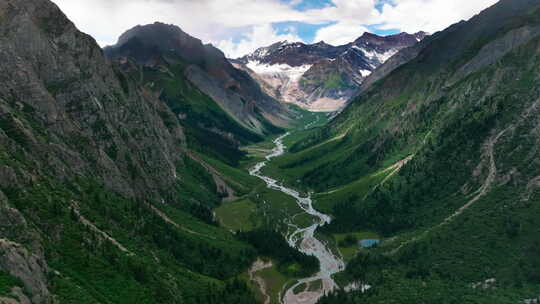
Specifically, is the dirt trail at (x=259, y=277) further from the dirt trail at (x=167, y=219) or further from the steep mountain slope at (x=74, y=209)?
the dirt trail at (x=167, y=219)

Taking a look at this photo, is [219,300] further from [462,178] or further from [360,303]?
[462,178]

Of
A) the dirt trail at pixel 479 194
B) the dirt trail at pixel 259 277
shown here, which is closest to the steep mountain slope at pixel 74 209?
the dirt trail at pixel 259 277

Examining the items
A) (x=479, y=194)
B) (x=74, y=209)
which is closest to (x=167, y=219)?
(x=74, y=209)

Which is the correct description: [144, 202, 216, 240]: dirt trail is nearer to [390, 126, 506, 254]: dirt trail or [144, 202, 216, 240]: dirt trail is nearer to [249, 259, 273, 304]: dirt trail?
[249, 259, 273, 304]: dirt trail

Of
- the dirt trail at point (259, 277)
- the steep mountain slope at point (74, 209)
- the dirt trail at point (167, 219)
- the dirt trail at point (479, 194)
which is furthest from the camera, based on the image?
the dirt trail at point (167, 219)

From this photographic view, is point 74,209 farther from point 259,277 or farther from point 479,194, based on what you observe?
point 479,194

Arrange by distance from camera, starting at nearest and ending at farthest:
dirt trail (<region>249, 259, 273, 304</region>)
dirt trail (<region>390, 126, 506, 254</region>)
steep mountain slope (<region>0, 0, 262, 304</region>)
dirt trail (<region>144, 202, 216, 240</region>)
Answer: steep mountain slope (<region>0, 0, 262, 304</region>) < dirt trail (<region>249, 259, 273, 304</region>) < dirt trail (<region>390, 126, 506, 254</region>) < dirt trail (<region>144, 202, 216, 240</region>)

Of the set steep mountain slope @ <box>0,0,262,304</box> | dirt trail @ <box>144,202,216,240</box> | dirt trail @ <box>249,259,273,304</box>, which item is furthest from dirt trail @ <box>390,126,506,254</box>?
dirt trail @ <box>144,202,216,240</box>
